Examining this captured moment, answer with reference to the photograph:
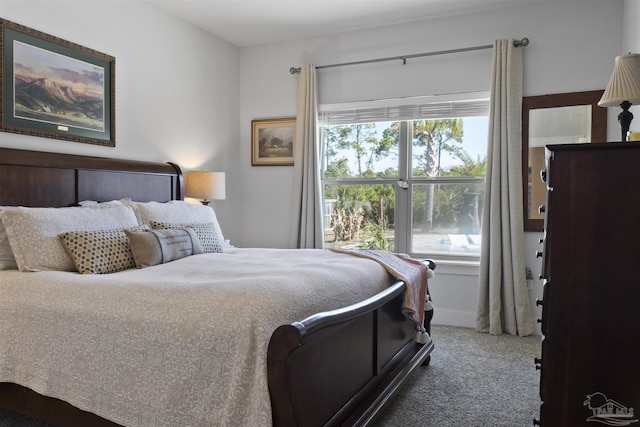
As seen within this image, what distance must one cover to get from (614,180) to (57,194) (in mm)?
2987

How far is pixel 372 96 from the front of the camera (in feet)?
14.2

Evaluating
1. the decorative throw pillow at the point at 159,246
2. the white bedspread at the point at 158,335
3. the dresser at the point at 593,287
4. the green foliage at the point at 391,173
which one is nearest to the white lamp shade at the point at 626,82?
the dresser at the point at 593,287

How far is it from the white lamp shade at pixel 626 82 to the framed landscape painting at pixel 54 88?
3154 mm

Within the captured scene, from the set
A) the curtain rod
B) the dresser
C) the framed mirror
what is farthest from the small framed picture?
the dresser

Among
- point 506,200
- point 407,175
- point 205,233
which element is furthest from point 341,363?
point 407,175

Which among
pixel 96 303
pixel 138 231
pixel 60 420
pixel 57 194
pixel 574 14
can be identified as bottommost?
pixel 60 420

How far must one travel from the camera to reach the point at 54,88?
3014 millimetres

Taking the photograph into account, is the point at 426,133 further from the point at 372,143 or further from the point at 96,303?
the point at 96,303

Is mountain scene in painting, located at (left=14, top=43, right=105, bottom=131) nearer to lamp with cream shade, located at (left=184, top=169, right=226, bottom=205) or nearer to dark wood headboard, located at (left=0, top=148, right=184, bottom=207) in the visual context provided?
dark wood headboard, located at (left=0, top=148, right=184, bottom=207)

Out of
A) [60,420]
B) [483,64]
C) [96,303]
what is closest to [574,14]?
[483,64]

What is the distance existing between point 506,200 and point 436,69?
1.31 m

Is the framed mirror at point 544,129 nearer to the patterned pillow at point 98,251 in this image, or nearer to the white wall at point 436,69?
the white wall at point 436,69

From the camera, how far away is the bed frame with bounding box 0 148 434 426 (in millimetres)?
1417

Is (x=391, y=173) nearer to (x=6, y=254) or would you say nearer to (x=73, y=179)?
(x=73, y=179)
